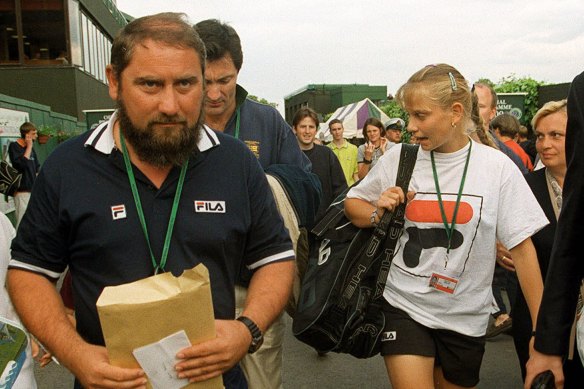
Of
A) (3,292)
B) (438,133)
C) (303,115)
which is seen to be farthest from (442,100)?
(303,115)

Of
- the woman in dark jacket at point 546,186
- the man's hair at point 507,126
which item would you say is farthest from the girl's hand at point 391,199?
the man's hair at point 507,126

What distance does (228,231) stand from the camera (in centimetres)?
210

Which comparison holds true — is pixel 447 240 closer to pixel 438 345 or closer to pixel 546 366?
pixel 438 345

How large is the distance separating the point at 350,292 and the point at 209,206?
46.2 inches

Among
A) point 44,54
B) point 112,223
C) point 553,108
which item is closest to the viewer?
point 112,223

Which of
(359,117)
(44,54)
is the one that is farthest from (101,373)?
(44,54)

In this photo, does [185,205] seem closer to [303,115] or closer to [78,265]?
[78,265]

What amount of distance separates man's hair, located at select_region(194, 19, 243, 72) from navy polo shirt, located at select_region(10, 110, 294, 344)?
1156mm

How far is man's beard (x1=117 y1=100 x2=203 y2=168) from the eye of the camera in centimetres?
202

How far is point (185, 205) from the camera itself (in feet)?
6.74

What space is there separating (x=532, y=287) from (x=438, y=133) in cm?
85

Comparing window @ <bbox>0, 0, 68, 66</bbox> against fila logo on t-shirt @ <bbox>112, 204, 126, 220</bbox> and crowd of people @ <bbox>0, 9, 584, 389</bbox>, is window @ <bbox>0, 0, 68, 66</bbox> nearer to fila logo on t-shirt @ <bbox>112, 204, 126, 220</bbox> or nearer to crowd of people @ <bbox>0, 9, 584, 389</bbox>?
crowd of people @ <bbox>0, 9, 584, 389</bbox>

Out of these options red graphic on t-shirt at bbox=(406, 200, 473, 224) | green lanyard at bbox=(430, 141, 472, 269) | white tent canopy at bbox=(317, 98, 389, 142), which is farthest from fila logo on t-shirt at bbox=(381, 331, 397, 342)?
white tent canopy at bbox=(317, 98, 389, 142)

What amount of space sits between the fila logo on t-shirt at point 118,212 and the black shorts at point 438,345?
1.58 metres
